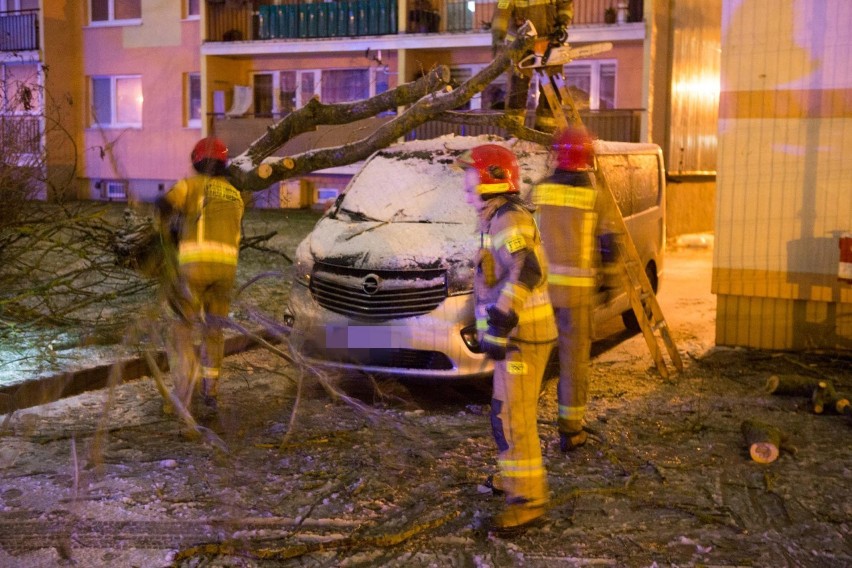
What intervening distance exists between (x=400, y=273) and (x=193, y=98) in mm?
19678

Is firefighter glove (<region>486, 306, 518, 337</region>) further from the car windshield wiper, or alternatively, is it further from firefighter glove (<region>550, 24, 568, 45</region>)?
firefighter glove (<region>550, 24, 568, 45</region>)

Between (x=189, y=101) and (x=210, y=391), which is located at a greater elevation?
(x=189, y=101)

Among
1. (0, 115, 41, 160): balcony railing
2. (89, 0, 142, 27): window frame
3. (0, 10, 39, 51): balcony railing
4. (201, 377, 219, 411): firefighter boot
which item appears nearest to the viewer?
(201, 377, 219, 411): firefighter boot

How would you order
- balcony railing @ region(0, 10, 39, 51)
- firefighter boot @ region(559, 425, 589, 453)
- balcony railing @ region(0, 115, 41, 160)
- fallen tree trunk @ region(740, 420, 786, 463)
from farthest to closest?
balcony railing @ region(0, 10, 39, 51)
balcony railing @ region(0, 115, 41, 160)
firefighter boot @ region(559, 425, 589, 453)
fallen tree trunk @ region(740, 420, 786, 463)

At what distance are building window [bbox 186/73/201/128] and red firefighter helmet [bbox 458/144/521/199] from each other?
21141mm

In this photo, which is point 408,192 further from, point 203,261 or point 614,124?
point 614,124

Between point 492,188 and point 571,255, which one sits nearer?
point 492,188

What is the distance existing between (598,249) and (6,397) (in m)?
4.35

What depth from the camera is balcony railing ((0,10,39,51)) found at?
997 inches

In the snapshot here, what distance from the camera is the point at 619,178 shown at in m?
8.45

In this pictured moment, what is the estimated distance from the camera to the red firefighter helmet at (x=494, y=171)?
4551 mm

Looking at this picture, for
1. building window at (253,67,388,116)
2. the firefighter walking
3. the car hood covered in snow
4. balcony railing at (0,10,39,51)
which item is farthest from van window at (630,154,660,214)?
balcony railing at (0,10,39,51)

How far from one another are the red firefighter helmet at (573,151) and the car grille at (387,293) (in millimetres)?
1400

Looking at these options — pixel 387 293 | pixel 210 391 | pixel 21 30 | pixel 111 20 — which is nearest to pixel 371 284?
pixel 387 293
